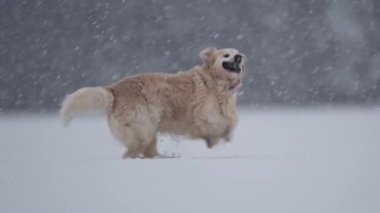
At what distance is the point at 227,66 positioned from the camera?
830cm

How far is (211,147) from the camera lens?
829 centimetres

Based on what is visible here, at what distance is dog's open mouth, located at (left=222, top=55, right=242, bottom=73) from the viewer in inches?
326

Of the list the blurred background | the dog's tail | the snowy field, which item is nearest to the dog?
the dog's tail

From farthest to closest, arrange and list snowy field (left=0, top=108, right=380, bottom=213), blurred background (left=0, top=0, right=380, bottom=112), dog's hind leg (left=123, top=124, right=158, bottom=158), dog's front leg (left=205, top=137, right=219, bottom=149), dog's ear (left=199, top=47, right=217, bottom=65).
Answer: blurred background (left=0, top=0, right=380, bottom=112) → dog's ear (left=199, top=47, right=217, bottom=65) → dog's front leg (left=205, top=137, right=219, bottom=149) → dog's hind leg (left=123, top=124, right=158, bottom=158) → snowy field (left=0, top=108, right=380, bottom=213)

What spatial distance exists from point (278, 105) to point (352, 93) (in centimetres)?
223

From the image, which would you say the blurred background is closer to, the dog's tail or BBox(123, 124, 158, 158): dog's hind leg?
the dog's tail

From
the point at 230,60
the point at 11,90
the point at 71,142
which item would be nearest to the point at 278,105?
the point at 11,90

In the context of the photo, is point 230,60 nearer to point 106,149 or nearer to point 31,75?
point 106,149

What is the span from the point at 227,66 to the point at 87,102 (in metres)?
1.54

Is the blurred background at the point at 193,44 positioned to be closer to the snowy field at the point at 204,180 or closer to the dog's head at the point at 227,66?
→ the snowy field at the point at 204,180

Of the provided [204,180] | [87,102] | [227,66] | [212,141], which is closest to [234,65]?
[227,66]

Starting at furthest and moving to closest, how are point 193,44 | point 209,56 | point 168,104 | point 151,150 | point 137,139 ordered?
→ point 193,44
point 209,56
point 151,150
point 168,104
point 137,139

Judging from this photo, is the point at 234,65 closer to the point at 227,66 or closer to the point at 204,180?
the point at 227,66

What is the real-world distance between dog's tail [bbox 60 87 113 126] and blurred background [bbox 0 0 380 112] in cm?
1408
